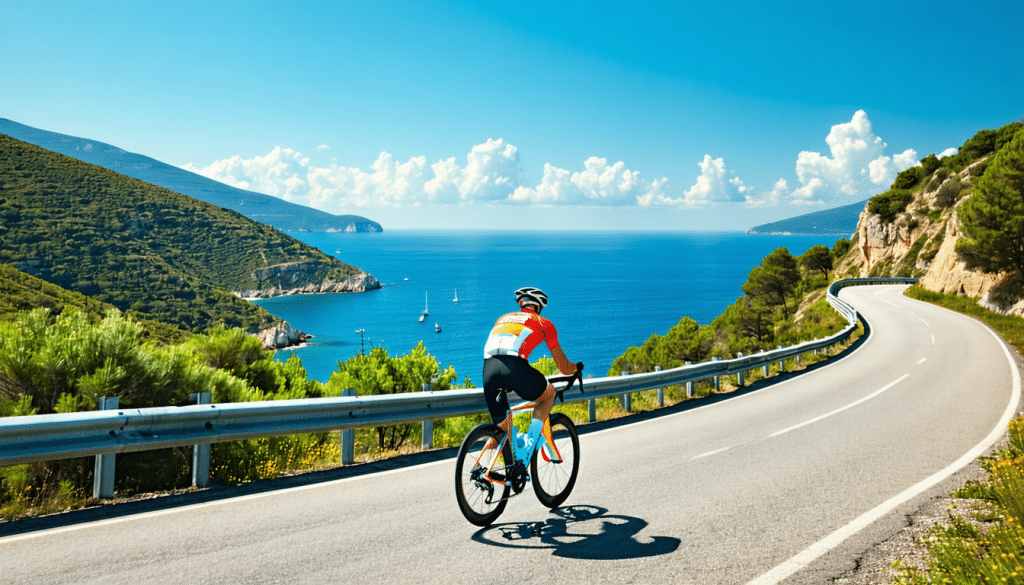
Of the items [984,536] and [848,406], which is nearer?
[984,536]

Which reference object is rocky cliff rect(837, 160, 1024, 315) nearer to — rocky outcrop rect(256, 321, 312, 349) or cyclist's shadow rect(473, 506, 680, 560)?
cyclist's shadow rect(473, 506, 680, 560)

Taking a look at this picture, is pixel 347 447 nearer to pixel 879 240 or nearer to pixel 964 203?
pixel 964 203

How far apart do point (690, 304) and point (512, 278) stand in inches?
2706

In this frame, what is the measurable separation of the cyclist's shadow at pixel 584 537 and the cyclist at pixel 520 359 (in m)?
Answer: 0.59

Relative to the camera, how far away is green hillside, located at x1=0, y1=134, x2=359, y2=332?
306 feet

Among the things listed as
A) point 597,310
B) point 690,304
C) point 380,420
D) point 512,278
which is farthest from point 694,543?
point 512,278

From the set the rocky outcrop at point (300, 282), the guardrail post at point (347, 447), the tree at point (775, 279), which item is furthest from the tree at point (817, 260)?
the rocky outcrop at point (300, 282)

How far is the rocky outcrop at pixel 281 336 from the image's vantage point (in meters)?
104

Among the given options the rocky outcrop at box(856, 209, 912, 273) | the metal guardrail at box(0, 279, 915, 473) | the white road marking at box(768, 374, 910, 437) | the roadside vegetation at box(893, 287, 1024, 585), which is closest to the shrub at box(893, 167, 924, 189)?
the rocky outcrop at box(856, 209, 912, 273)

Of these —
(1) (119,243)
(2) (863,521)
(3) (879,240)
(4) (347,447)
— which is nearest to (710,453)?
(2) (863,521)

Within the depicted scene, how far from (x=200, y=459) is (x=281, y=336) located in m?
107

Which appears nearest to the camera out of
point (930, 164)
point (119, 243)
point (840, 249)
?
point (930, 164)

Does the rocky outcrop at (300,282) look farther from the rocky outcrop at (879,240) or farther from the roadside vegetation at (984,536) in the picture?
the roadside vegetation at (984,536)

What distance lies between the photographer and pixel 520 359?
196 inches
